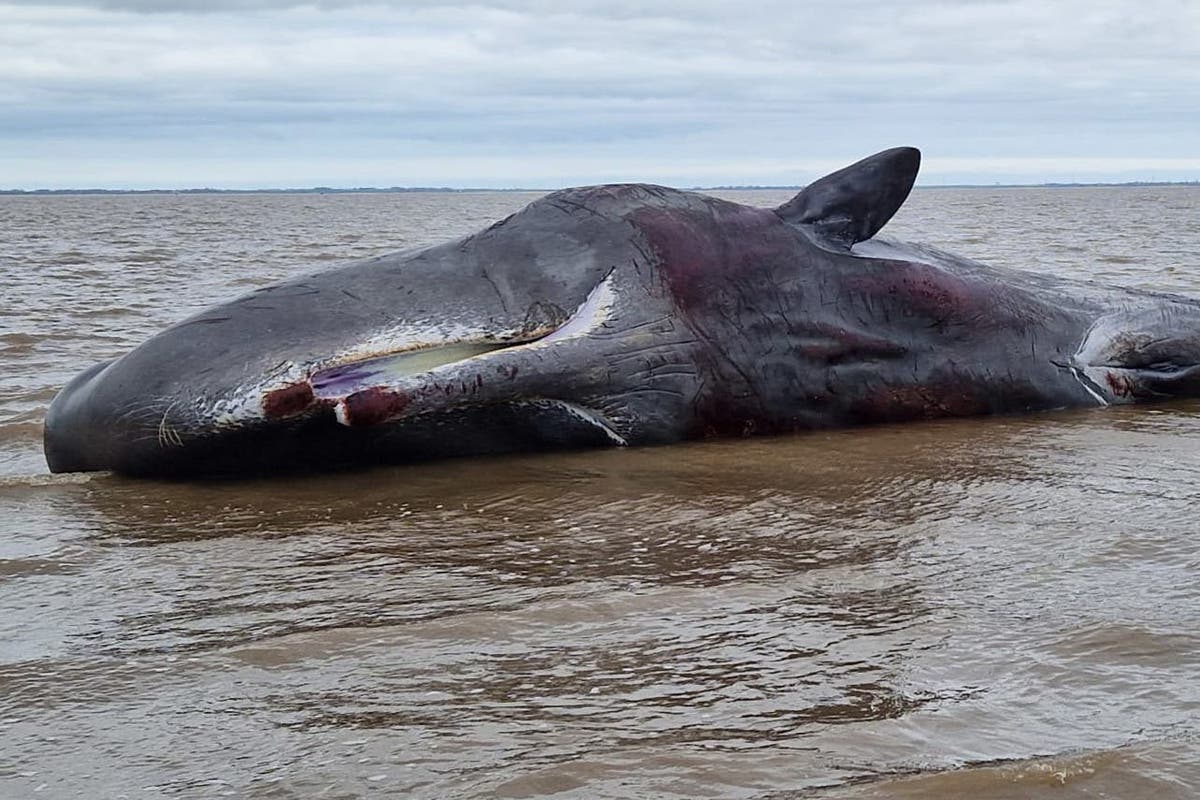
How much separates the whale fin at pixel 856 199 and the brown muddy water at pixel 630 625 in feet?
3.05

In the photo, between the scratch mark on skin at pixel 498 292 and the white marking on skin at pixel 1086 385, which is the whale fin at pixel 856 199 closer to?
the white marking on skin at pixel 1086 385

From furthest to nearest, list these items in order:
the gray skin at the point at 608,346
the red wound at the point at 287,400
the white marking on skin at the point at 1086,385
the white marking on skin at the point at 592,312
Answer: the white marking on skin at the point at 1086,385 → the white marking on skin at the point at 592,312 → the gray skin at the point at 608,346 → the red wound at the point at 287,400

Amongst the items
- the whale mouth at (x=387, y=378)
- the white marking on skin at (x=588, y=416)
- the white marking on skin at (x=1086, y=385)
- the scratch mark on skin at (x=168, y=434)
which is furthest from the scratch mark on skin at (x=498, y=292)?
the white marking on skin at (x=1086, y=385)

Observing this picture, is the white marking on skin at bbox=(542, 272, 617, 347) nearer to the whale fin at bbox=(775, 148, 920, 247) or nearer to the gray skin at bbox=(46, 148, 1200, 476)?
the gray skin at bbox=(46, 148, 1200, 476)

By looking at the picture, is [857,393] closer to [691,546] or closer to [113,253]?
[691,546]

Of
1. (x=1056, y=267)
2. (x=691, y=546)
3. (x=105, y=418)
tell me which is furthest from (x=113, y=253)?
(x=691, y=546)

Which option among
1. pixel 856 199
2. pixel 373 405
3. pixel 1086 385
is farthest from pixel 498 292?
pixel 1086 385

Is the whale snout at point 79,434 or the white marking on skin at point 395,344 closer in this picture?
the white marking on skin at point 395,344

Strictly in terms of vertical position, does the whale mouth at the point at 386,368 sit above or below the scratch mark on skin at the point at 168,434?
above

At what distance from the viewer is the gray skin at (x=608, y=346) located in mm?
4996

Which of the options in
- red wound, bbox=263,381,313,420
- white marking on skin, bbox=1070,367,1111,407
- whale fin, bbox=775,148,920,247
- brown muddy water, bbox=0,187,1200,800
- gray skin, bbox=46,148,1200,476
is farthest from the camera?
white marking on skin, bbox=1070,367,1111,407

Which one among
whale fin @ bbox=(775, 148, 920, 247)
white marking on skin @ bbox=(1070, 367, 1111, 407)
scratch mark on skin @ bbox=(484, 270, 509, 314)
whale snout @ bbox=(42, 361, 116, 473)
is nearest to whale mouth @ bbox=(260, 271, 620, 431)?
scratch mark on skin @ bbox=(484, 270, 509, 314)

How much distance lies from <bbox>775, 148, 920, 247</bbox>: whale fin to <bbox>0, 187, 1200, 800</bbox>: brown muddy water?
3.05ft

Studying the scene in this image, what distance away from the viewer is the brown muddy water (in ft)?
7.99
